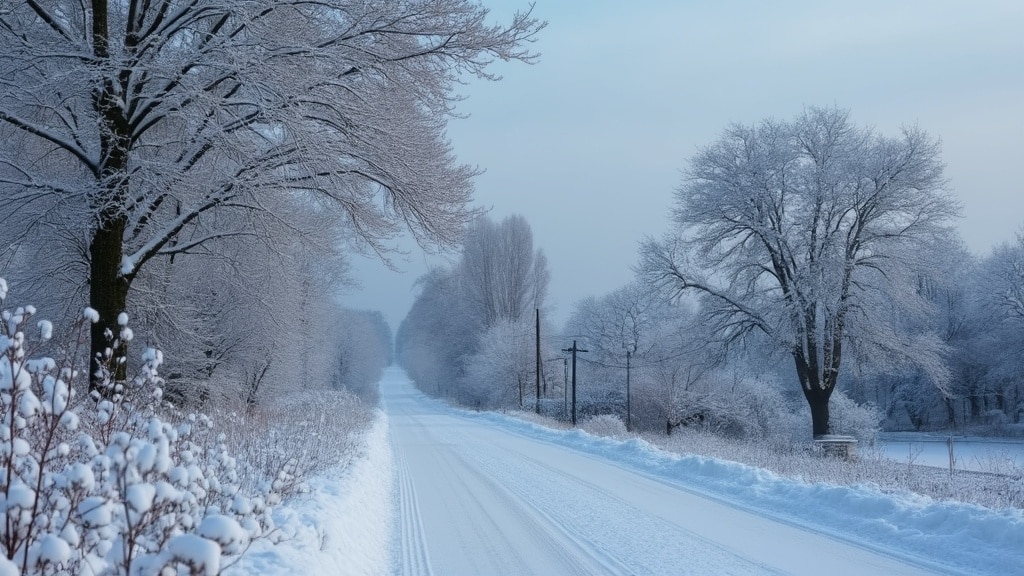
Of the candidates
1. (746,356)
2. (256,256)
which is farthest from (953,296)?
(256,256)

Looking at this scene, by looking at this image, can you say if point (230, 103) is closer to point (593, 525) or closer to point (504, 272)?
point (593, 525)

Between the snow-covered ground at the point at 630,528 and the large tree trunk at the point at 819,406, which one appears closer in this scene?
the snow-covered ground at the point at 630,528

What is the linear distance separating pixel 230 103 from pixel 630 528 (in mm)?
6714

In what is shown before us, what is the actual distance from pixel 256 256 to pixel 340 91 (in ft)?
12.7

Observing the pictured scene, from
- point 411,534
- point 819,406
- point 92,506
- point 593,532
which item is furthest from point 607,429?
point 92,506

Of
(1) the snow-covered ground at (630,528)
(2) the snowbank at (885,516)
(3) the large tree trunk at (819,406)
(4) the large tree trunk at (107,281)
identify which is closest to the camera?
(1) the snow-covered ground at (630,528)

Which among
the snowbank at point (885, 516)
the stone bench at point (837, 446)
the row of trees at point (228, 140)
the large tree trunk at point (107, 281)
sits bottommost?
the stone bench at point (837, 446)

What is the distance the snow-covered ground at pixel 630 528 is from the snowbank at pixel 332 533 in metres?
0.02

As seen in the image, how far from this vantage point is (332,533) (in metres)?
6.07

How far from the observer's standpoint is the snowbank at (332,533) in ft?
15.5

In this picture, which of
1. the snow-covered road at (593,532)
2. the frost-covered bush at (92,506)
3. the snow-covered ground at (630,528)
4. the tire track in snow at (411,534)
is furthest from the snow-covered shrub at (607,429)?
the frost-covered bush at (92,506)

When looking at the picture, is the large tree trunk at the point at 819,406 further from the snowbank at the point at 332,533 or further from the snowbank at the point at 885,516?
the snowbank at the point at 332,533

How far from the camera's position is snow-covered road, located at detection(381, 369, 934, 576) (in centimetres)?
608

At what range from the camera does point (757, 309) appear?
75.0ft
